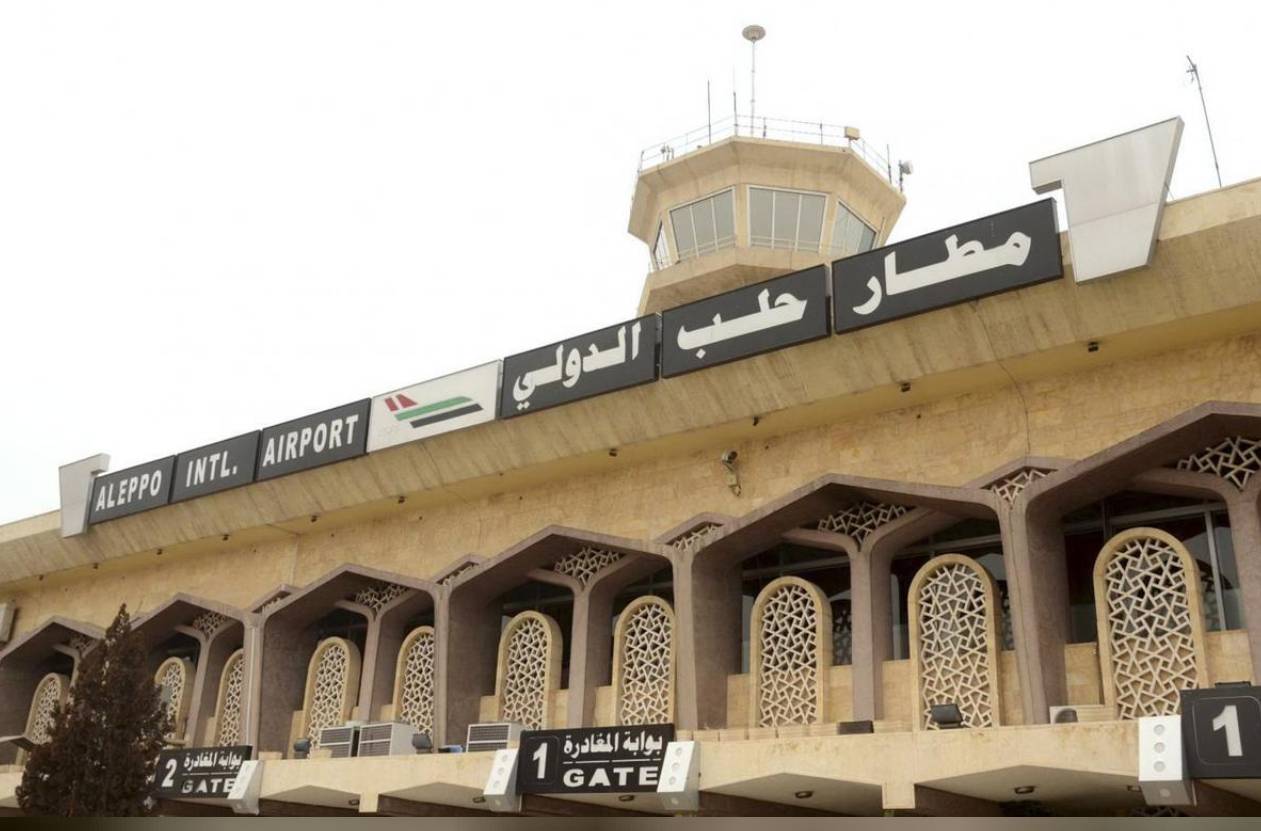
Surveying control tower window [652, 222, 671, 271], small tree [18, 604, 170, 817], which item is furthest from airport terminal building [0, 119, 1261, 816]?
small tree [18, 604, 170, 817]

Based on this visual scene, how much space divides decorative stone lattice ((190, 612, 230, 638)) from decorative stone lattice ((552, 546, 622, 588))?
30.4 feet

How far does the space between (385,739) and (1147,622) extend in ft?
39.6

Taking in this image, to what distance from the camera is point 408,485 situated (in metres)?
21.7

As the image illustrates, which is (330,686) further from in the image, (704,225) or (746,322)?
(704,225)

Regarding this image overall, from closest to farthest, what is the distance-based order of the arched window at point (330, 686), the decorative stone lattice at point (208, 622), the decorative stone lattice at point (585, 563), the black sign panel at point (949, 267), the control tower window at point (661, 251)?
the black sign panel at point (949, 267) < the decorative stone lattice at point (585, 563) < the arched window at point (330, 686) < the decorative stone lattice at point (208, 622) < the control tower window at point (661, 251)

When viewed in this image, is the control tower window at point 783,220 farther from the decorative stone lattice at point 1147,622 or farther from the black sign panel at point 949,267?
the decorative stone lattice at point 1147,622

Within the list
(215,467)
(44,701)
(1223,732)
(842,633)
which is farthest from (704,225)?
(44,701)

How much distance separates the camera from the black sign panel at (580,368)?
18297mm

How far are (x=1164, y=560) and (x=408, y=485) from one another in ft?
43.2

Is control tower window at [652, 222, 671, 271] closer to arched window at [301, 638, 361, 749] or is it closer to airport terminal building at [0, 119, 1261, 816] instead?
airport terminal building at [0, 119, 1261, 816]

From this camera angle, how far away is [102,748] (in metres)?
17.9

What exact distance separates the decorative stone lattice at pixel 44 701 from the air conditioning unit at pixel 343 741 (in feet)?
40.7

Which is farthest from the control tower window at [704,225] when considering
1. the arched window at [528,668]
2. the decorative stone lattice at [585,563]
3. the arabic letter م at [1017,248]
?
the arabic letter م at [1017,248]

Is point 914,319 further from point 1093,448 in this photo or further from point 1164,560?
point 1164,560
